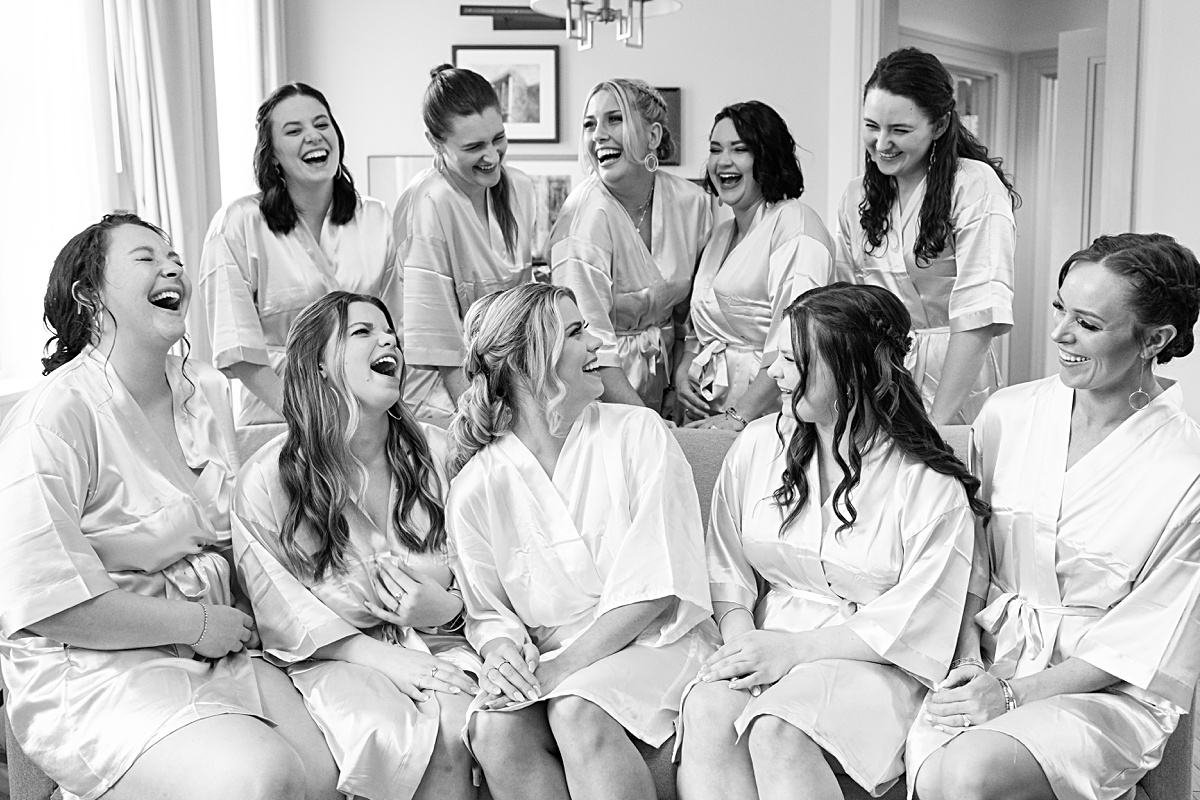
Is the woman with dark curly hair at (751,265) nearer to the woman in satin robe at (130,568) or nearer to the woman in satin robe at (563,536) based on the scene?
the woman in satin robe at (563,536)

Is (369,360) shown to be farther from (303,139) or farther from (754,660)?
(754,660)

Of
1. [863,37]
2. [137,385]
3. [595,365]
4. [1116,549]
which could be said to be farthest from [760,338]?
[863,37]

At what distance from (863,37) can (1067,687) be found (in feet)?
12.5

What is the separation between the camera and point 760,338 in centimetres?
285

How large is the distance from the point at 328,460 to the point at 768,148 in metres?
1.36

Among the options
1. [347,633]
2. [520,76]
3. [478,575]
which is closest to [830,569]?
[478,575]

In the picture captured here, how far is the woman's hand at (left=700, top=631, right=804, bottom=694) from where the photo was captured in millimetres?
1985

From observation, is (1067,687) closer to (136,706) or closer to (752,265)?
(752,265)

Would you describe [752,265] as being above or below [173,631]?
above

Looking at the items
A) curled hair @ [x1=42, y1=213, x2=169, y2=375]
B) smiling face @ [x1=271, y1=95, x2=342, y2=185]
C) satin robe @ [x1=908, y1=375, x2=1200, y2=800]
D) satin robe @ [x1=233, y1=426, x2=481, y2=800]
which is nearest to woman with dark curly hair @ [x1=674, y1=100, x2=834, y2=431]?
satin robe @ [x1=908, y1=375, x2=1200, y2=800]

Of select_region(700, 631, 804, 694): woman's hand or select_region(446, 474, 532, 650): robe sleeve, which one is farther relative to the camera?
select_region(446, 474, 532, 650): robe sleeve

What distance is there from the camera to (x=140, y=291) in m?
2.06

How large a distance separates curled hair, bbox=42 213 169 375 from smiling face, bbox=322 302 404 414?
42 centimetres

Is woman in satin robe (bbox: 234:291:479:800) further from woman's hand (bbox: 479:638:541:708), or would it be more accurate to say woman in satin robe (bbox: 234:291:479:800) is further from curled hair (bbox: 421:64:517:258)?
curled hair (bbox: 421:64:517:258)
